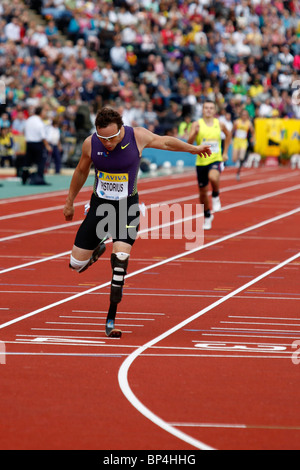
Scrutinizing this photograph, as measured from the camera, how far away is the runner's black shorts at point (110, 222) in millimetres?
9920

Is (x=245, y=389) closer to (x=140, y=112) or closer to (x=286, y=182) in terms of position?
(x=286, y=182)

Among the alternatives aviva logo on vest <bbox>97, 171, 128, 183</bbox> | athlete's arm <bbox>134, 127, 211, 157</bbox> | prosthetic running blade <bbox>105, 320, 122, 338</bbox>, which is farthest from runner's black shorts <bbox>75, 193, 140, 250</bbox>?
prosthetic running blade <bbox>105, 320, 122, 338</bbox>

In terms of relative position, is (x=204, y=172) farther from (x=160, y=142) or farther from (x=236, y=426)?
(x=236, y=426)

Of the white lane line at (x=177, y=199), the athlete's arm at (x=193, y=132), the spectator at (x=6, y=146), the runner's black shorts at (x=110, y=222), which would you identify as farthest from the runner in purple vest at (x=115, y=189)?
the spectator at (x=6, y=146)

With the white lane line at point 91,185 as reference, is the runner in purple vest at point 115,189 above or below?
above

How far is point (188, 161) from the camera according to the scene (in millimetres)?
36062

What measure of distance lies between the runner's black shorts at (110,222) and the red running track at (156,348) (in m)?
0.80

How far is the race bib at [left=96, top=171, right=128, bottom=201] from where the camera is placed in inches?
391

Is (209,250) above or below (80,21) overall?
below

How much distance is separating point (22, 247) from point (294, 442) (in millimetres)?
10204

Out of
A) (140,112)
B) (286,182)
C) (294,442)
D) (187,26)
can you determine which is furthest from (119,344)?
(187,26)

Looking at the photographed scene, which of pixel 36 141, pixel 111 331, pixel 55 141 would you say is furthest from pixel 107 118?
pixel 55 141

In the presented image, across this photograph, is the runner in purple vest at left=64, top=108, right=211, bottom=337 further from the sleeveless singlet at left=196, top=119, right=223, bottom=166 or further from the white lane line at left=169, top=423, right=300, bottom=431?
the sleeveless singlet at left=196, top=119, right=223, bottom=166

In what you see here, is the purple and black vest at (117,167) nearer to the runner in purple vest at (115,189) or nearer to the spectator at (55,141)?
the runner in purple vest at (115,189)
